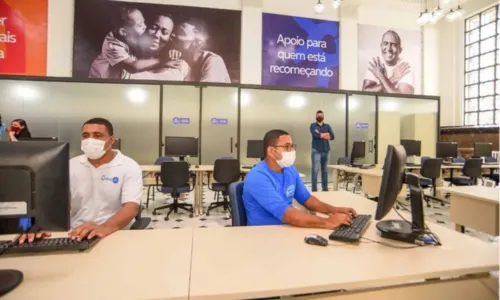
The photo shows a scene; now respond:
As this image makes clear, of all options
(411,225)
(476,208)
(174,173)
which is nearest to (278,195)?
(411,225)

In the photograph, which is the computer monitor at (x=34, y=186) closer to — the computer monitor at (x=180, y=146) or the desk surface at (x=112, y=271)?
the desk surface at (x=112, y=271)

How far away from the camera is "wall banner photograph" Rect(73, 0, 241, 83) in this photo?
7379 millimetres

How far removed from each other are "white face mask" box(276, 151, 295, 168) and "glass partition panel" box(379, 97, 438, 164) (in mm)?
7805

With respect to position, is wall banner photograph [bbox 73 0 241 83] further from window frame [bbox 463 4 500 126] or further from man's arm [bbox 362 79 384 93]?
window frame [bbox 463 4 500 126]

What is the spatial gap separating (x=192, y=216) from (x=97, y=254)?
3528mm

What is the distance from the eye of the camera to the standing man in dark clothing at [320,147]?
6309 mm

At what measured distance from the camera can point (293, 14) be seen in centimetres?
842

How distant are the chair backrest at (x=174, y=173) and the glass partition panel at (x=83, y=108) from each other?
329 cm

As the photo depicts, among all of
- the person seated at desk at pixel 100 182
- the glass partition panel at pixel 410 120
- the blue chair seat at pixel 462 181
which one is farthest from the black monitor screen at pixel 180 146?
the glass partition panel at pixel 410 120

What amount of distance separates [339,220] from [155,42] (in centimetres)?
746

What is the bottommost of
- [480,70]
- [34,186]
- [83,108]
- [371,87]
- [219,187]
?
[219,187]

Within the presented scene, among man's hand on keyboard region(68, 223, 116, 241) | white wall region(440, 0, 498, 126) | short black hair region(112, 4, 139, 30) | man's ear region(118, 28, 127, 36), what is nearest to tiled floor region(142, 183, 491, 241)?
man's hand on keyboard region(68, 223, 116, 241)

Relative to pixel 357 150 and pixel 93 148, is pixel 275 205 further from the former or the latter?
pixel 357 150

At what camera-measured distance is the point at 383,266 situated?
3.81 feet
